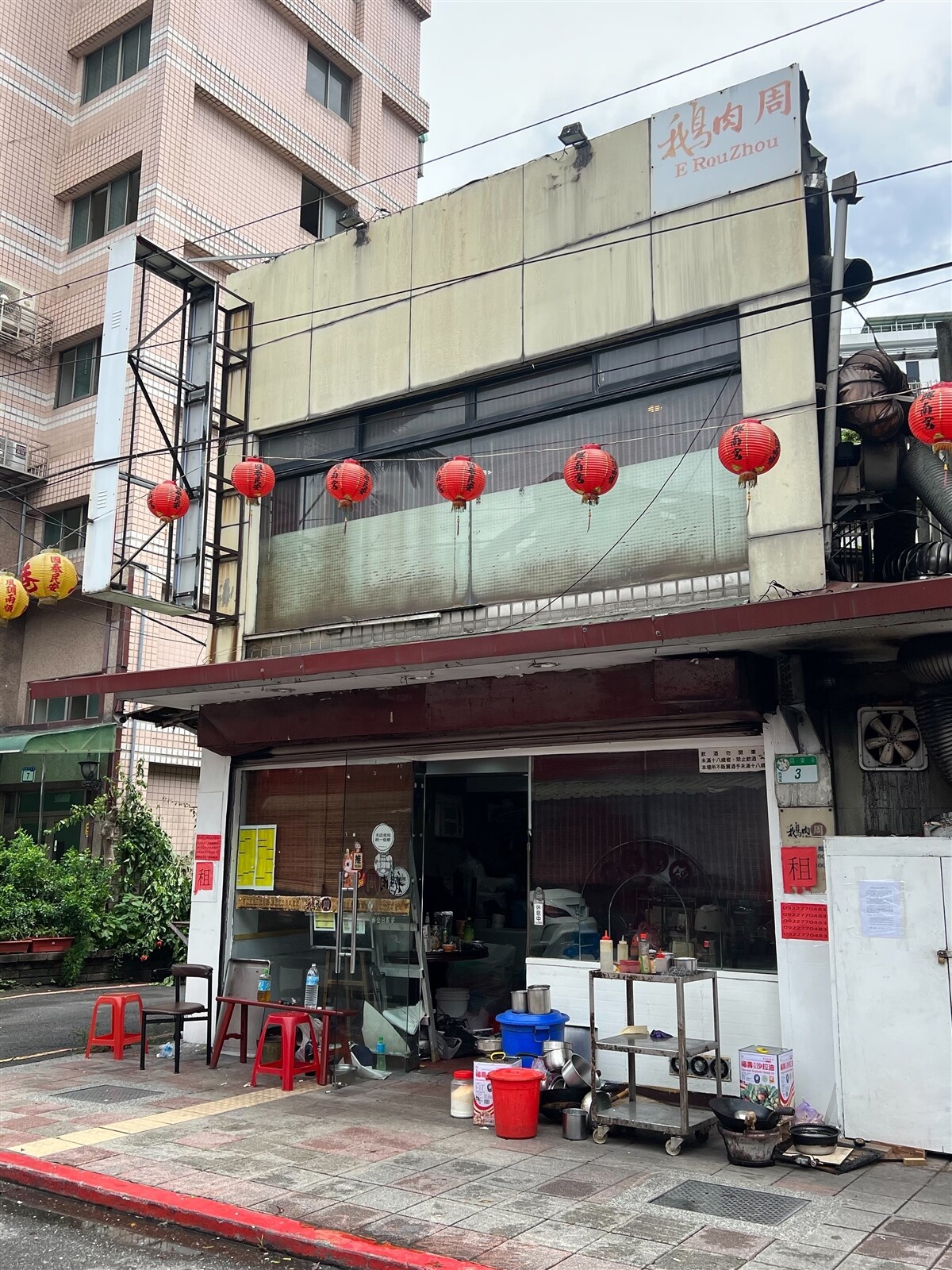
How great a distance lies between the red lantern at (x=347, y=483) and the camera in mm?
10750

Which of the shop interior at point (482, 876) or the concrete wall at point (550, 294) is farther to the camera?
the concrete wall at point (550, 294)

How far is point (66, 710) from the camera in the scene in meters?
24.0

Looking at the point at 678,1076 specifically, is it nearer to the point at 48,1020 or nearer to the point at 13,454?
the point at 48,1020

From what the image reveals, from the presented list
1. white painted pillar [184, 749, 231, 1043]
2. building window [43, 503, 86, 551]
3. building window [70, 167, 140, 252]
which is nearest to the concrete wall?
white painted pillar [184, 749, 231, 1043]

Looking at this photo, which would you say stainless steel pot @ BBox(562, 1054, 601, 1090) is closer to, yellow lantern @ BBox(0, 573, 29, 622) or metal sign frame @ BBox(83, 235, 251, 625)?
metal sign frame @ BBox(83, 235, 251, 625)

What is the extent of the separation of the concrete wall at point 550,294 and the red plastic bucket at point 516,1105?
4583 millimetres

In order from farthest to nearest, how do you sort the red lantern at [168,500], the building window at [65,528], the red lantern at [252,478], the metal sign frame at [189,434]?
the building window at [65,528], the metal sign frame at [189,434], the red lantern at [168,500], the red lantern at [252,478]

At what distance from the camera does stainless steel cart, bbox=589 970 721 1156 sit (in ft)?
26.4

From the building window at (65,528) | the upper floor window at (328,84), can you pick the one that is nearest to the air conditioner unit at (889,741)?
the building window at (65,528)

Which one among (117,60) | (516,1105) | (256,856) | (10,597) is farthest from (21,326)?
(516,1105)

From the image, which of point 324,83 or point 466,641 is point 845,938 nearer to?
point 466,641

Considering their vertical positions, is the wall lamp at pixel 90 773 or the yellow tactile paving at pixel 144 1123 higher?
the wall lamp at pixel 90 773

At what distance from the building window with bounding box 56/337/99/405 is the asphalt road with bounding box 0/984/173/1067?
13461 mm

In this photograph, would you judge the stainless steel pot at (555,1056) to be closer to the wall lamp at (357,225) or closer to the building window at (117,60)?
the wall lamp at (357,225)
